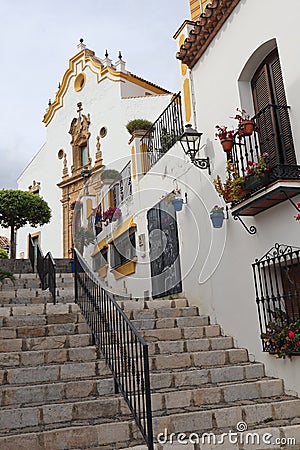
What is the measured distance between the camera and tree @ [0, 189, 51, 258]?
12.7 metres

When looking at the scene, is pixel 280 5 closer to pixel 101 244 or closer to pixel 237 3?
pixel 237 3

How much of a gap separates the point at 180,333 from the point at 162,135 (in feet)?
14.6

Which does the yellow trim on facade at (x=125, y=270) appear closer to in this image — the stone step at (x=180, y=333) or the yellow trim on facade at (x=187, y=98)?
the yellow trim on facade at (x=187, y=98)

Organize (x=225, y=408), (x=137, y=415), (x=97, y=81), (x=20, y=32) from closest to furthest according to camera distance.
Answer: (x=137, y=415)
(x=225, y=408)
(x=20, y=32)
(x=97, y=81)

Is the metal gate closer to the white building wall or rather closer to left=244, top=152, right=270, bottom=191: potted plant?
left=244, top=152, right=270, bottom=191: potted plant

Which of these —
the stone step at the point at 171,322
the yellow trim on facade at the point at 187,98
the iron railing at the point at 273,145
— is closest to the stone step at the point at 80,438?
the stone step at the point at 171,322

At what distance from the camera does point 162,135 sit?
9.26 meters

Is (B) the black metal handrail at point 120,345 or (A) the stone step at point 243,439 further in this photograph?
(A) the stone step at point 243,439

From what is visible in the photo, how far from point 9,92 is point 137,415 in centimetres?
1173

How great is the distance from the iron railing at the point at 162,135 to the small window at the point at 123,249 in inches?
62.2

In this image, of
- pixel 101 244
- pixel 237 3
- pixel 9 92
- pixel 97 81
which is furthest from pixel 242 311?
pixel 97 81

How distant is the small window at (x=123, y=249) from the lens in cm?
1070

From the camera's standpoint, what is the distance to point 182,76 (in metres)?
8.03

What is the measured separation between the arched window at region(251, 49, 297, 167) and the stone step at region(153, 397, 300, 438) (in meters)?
2.42
